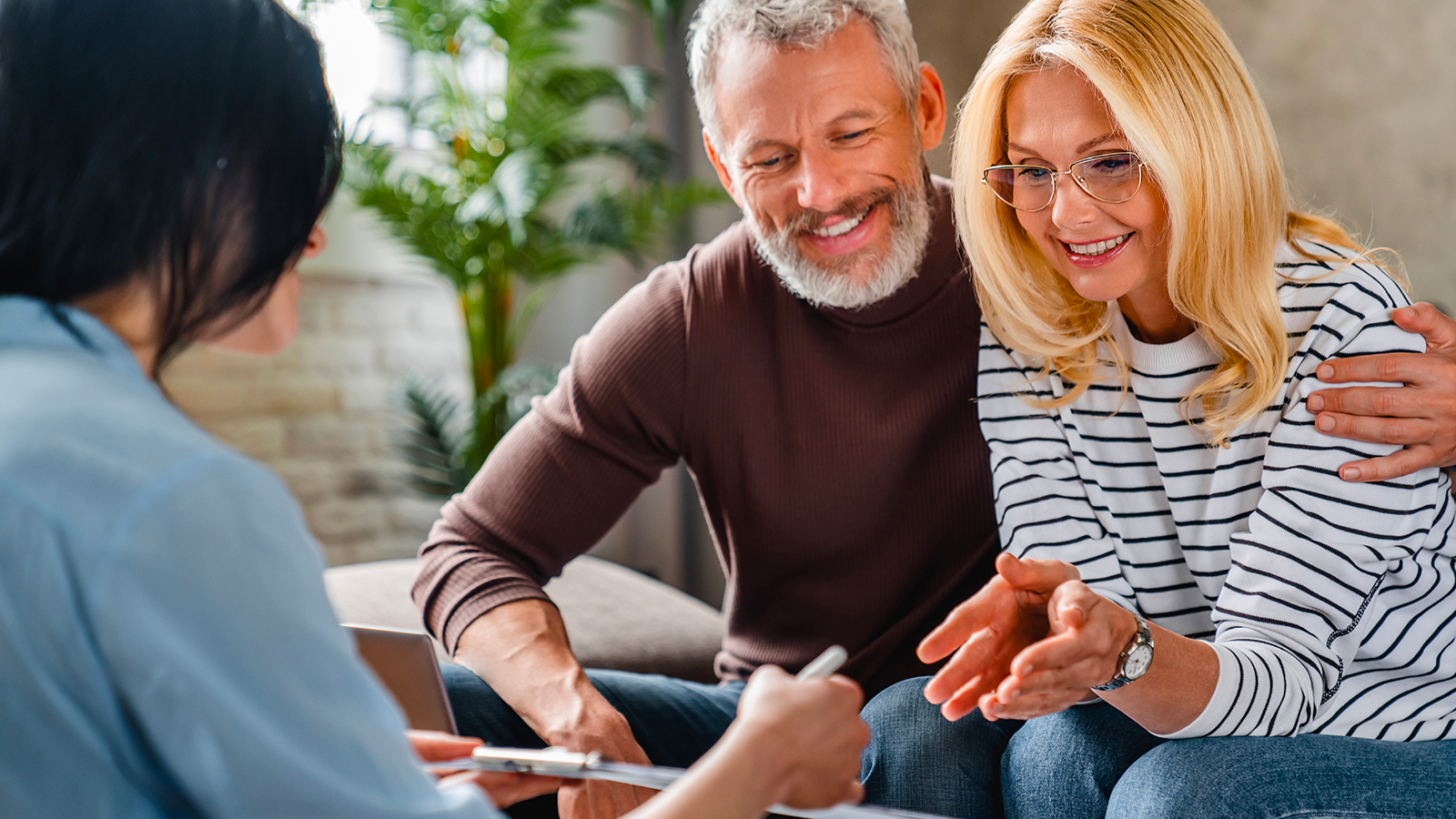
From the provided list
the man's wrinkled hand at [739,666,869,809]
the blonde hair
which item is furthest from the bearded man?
the man's wrinkled hand at [739,666,869,809]

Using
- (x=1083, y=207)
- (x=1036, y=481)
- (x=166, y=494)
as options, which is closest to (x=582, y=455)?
(x=1036, y=481)

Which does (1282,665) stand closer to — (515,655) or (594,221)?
(515,655)

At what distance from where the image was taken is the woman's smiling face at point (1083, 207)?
104cm

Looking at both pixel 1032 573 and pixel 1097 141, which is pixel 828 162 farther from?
pixel 1032 573

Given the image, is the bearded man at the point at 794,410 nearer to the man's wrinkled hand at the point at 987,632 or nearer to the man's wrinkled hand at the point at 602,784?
the man's wrinkled hand at the point at 602,784

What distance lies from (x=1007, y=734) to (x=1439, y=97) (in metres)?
1.23

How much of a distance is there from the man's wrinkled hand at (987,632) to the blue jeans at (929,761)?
0.13 metres

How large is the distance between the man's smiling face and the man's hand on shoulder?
0.50 m

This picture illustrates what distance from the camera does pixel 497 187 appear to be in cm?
238

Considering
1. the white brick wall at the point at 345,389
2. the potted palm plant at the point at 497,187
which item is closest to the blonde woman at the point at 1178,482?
the potted palm plant at the point at 497,187

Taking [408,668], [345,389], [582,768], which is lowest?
[345,389]

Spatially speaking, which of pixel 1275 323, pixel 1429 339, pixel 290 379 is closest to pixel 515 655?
pixel 1275 323

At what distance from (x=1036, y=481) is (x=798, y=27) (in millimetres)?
570

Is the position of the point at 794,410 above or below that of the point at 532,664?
above
